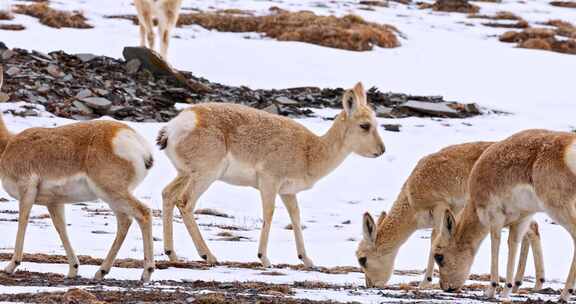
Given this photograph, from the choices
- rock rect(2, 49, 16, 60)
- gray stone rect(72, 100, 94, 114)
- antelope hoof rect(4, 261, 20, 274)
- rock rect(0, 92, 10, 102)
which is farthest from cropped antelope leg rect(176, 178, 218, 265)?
rock rect(2, 49, 16, 60)

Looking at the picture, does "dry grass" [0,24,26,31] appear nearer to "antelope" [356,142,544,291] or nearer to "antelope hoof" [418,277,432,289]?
"antelope" [356,142,544,291]

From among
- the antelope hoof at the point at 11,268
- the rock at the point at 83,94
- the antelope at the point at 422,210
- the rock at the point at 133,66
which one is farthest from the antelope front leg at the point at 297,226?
the rock at the point at 133,66

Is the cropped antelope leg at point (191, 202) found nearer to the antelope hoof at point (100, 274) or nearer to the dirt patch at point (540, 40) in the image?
the antelope hoof at point (100, 274)

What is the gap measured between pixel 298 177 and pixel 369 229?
2427 mm

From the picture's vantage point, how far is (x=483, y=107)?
102 feet

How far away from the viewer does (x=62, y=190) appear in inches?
441

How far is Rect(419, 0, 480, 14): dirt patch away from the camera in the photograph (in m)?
52.0

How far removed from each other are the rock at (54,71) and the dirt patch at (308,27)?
12.2m

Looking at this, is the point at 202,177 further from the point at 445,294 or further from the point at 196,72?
the point at 196,72

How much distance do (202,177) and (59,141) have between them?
10.4 ft

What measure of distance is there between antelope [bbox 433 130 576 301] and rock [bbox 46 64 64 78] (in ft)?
62.3

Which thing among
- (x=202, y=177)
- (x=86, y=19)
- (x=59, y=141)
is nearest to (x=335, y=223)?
(x=202, y=177)

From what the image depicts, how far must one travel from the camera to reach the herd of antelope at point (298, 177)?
34.0 ft

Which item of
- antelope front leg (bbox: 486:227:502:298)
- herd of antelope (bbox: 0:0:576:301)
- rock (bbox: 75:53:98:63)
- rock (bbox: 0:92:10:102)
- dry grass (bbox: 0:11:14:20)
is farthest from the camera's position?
dry grass (bbox: 0:11:14:20)
